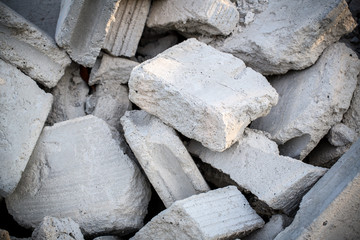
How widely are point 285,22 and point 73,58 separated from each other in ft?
4.60

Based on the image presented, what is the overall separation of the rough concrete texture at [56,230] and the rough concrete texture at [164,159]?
499mm

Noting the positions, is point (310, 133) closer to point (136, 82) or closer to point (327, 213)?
point (327, 213)

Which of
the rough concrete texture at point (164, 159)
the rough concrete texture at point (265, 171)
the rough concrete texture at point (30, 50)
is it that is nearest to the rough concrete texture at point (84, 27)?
the rough concrete texture at point (30, 50)

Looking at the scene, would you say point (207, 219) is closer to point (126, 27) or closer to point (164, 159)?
point (164, 159)

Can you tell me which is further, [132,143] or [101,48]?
[101,48]

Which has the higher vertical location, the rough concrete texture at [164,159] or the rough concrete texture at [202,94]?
the rough concrete texture at [202,94]

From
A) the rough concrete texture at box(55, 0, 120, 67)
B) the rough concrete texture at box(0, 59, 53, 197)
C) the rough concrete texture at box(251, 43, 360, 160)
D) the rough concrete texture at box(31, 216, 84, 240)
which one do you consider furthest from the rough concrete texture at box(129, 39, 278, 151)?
the rough concrete texture at box(31, 216, 84, 240)

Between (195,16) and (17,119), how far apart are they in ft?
4.19

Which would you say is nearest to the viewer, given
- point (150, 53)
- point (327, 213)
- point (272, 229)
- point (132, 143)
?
point (327, 213)

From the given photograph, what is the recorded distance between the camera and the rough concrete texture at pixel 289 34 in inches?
92.7

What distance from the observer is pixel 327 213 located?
171 centimetres

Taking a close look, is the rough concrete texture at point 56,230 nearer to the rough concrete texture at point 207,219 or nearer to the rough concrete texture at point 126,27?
the rough concrete texture at point 207,219

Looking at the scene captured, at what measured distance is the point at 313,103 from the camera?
2.29 meters

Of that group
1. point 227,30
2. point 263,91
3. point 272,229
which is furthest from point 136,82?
point 272,229
